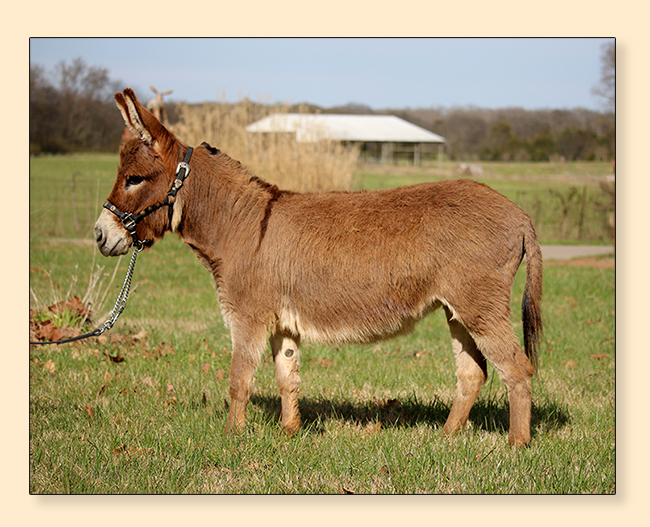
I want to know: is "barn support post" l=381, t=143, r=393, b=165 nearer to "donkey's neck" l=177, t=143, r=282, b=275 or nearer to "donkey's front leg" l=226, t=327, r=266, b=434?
"donkey's neck" l=177, t=143, r=282, b=275

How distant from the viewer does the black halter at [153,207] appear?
12.8ft

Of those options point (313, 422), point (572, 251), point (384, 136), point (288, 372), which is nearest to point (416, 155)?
point (384, 136)

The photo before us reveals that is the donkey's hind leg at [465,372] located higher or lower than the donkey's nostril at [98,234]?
lower

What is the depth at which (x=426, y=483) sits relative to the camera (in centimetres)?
359

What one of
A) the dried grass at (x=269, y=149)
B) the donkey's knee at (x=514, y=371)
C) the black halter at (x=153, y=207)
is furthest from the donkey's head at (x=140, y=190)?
the dried grass at (x=269, y=149)

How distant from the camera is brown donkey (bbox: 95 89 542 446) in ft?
12.4

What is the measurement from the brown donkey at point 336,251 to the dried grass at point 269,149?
8.98 m

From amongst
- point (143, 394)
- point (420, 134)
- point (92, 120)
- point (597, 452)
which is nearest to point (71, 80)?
point (92, 120)

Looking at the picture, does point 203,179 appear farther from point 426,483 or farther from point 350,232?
point 426,483


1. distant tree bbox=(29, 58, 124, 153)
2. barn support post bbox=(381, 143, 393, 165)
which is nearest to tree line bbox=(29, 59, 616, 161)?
distant tree bbox=(29, 58, 124, 153)

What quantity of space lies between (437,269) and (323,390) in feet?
6.86

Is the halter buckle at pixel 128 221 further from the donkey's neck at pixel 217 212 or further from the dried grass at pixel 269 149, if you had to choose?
the dried grass at pixel 269 149

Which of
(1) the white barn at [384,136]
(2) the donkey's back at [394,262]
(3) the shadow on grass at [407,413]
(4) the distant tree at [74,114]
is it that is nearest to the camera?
(2) the donkey's back at [394,262]
